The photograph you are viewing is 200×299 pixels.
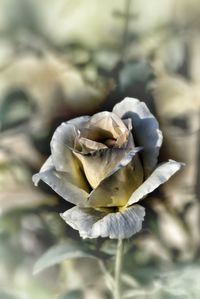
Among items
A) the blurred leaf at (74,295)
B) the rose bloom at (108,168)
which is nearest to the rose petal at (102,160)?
the rose bloom at (108,168)

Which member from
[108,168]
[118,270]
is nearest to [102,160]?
[108,168]

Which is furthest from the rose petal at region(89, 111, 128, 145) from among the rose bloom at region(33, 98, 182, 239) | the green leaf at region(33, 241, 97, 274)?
the green leaf at region(33, 241, 97, 274)

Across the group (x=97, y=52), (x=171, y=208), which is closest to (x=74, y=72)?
(x=97, y=52)

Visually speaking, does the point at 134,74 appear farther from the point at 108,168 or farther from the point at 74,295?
the point at 74,295

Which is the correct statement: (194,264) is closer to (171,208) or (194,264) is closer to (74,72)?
(171,208)

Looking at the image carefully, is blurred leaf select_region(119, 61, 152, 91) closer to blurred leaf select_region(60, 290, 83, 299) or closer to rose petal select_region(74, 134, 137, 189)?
rose petal select_region(74, 134, 137, 189)
